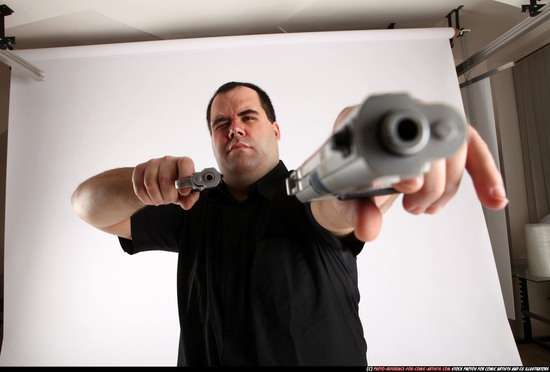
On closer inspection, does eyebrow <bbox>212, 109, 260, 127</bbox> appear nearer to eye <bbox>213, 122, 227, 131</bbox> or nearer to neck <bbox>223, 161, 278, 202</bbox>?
eye <bbox>213, 122, 227, 131</bbox>

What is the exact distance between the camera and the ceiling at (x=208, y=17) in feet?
3.98

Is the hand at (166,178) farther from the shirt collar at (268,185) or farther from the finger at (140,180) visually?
the shirt collar at (268,185)

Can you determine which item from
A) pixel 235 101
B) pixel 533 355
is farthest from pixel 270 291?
pixel 533 355

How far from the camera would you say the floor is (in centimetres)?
141

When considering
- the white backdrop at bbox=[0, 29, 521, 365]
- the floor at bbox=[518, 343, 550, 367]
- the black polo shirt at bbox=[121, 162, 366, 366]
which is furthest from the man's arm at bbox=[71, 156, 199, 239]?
the floor at bbox=[518, 343, 550, 367]

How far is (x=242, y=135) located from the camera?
0.78 m

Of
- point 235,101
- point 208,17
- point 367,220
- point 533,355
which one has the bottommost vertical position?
point 533,355

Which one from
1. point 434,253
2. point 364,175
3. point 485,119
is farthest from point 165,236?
point 485,119

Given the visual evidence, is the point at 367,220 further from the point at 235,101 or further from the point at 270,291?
the point at 235,101

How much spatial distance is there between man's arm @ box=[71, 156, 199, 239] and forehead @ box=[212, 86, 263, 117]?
28 centimetres

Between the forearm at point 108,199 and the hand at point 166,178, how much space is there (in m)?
0.13

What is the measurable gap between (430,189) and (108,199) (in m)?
0.58

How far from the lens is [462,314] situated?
1.25 meters

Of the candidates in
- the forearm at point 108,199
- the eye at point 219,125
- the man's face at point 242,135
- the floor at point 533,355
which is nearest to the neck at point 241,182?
the man's face at point 242,135
